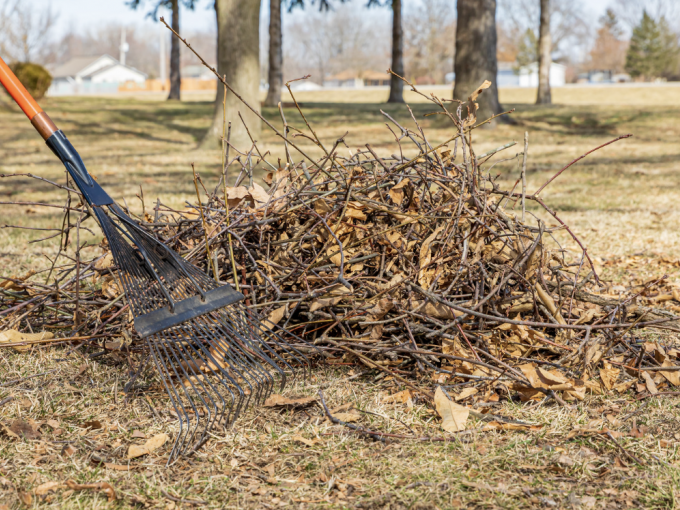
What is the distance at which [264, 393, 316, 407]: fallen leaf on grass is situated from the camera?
2.22 meters

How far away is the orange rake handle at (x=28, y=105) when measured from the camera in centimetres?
258

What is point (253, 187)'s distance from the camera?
9.81 feet

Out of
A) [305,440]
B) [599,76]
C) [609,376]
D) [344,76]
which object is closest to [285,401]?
[305,440]

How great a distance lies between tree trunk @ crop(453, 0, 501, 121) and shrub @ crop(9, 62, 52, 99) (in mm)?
14200

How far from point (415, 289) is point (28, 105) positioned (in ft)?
6.07

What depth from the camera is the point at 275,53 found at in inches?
719

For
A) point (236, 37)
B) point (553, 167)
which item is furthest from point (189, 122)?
point (553, 167)

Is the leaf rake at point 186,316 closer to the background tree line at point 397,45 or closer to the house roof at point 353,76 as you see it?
the background tree line at point 397,45

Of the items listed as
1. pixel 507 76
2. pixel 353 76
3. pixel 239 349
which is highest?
pixel 353 76

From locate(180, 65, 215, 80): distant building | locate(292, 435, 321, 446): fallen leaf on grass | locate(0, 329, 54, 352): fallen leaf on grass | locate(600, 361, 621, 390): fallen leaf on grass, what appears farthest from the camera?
locate(180, 65, 215, 80): distant building

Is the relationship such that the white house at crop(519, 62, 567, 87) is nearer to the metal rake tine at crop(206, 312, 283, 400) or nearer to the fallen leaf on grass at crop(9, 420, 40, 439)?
the metal rake tine at crop(206, 312, 283, 400)

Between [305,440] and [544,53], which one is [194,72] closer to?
[544,53]

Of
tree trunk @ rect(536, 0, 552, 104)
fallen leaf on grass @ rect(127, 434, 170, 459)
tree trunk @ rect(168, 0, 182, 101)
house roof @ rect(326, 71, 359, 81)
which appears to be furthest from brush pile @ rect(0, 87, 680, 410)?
house roof @ rect(326, 71, 359, 81)

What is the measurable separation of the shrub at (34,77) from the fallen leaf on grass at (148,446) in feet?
66.6
